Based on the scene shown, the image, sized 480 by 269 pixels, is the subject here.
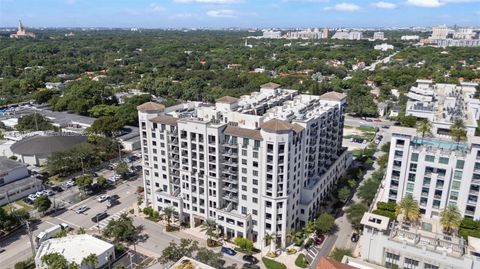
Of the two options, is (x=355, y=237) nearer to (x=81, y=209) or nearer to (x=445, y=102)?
(x=445, y=102)

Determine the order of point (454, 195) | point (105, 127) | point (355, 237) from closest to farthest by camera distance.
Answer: point (454, 195) < point (355, 237) < point (105, 127)

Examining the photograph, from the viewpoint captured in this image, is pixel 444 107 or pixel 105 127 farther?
pixel 105 127

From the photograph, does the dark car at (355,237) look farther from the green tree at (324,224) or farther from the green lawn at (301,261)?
the green lawn at (301,261)

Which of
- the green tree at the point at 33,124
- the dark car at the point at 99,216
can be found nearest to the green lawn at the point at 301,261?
the dark car at the point at 99,216

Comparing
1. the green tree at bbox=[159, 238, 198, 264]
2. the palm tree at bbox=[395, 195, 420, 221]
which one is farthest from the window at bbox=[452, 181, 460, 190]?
the green tree at bbox=[159, 238, 198, 264]

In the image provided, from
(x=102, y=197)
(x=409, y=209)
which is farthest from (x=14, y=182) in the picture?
(x=409, y=209)
